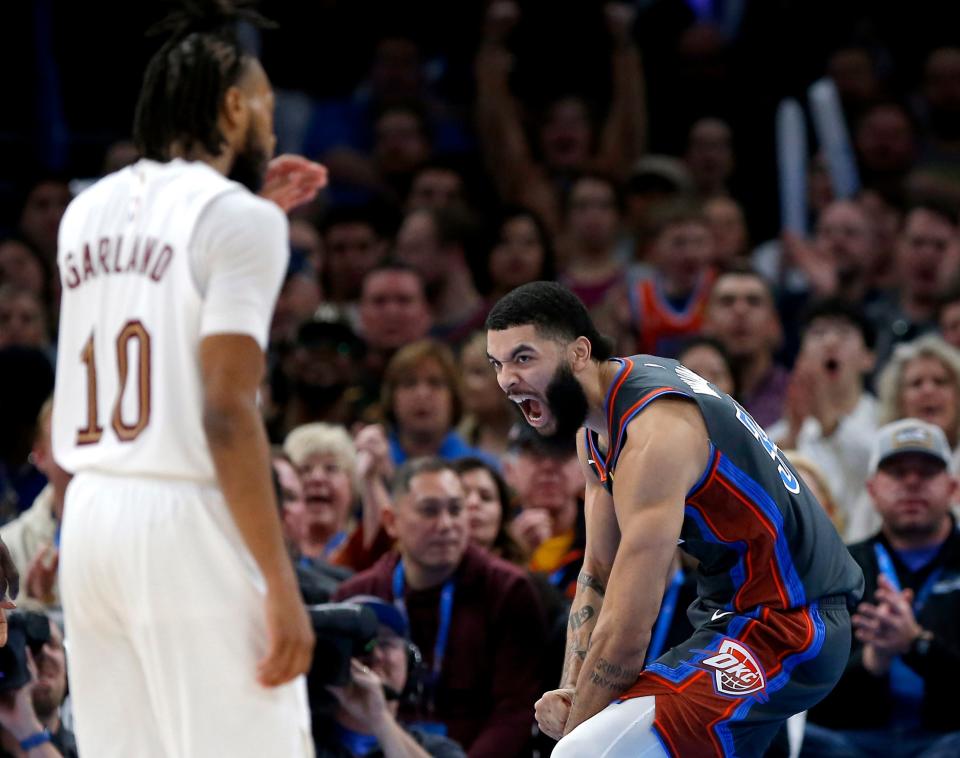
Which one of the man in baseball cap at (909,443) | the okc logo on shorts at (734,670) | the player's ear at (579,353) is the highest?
the player's ear at (579,353)

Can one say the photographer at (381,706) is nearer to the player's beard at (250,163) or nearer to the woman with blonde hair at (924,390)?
the player's beard at (250,163)

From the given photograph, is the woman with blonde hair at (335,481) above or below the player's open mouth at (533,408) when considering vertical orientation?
below

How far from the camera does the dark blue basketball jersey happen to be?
182 inches

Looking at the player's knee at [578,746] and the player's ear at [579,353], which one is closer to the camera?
the player's knee at [578,746]

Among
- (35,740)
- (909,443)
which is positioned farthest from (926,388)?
(35,740)

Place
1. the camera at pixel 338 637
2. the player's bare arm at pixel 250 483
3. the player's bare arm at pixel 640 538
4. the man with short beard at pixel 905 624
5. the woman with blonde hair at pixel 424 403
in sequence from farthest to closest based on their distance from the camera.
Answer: the woman with blonde hair at pixel 424 403 < the man with short beard at pixel 905 624 < the camera at pixel 338 637 < the player's bare arm at pixel 640 538 < the player's bare arm at pixel 250 483

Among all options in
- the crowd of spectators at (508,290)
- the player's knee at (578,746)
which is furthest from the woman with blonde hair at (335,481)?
the player's knee at (578,746)

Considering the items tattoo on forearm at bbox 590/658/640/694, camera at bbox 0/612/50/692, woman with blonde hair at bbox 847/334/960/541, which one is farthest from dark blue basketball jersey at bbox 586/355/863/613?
woman with blonde hair at bbox 847/334/960/541

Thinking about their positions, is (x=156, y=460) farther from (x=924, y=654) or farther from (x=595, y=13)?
(x=595, y=13)

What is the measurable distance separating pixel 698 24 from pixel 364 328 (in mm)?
4920

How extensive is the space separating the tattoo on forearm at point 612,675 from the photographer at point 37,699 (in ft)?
7.10

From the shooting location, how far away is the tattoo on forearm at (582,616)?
4.95 metres

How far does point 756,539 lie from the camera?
4660 mm

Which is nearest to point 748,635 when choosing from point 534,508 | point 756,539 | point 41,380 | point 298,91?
point 756,539
